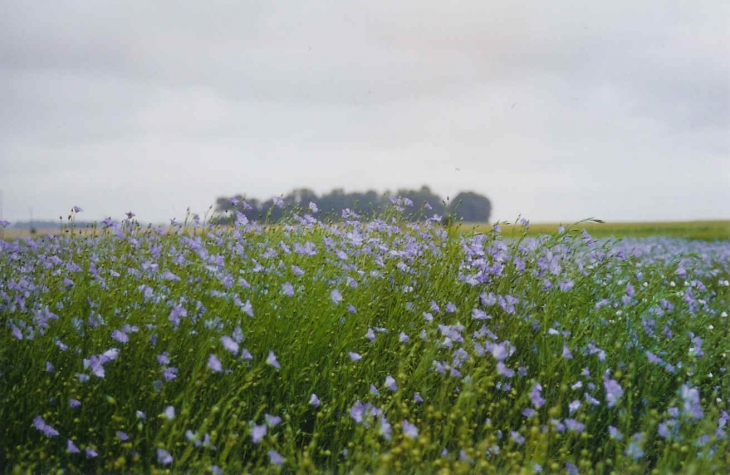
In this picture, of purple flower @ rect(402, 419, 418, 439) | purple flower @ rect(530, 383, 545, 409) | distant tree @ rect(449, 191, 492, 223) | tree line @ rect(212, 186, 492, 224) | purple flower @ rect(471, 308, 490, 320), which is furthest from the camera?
distant tree @ rect(449, 191, 492, 223)

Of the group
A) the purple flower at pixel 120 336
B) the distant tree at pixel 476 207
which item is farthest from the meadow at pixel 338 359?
the distant tree at pixel 476 207

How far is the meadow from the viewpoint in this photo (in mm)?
2412

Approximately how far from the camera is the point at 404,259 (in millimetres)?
3898

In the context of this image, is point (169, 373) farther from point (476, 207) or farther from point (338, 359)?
point (476, 207)

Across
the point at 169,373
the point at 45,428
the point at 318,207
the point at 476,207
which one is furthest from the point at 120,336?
the point at 476,207

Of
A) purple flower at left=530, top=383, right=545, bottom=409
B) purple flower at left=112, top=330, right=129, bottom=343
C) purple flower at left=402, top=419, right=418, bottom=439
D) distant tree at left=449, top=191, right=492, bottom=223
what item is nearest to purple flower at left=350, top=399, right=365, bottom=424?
purple flower at left=402, top=419, right=418, bottom=439

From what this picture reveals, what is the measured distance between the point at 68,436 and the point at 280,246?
1.70 meters

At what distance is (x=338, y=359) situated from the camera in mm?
3184

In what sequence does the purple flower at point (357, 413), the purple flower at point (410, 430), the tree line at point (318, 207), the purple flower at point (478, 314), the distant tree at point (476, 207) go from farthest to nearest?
the distant tree at point (476, 207) < the tree line at point (318, 207) < the purple flower at point (478, 314) < the purple flower at point (357, 413) < the purple flower at point (410, 430)

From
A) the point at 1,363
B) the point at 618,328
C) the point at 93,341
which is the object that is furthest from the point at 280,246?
the point at 618,328

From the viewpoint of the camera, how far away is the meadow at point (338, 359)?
95.0 inches

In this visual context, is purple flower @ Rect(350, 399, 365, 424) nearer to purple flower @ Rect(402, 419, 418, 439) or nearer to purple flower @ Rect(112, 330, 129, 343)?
purple flower @ Rect(402, 419, 418, 439)

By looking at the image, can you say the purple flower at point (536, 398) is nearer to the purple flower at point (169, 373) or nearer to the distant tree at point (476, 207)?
the purple flower at point (169, 373)

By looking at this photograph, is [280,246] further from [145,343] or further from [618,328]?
[618,328]
